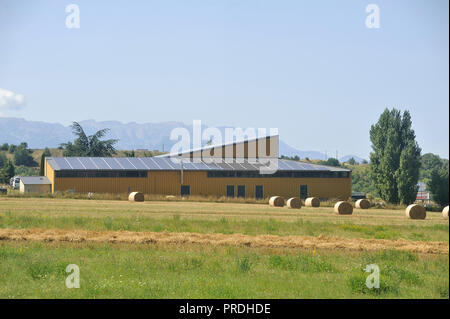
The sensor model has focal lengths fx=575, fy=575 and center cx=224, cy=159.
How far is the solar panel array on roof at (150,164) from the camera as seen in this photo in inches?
2406

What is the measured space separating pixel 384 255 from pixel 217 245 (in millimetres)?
6545

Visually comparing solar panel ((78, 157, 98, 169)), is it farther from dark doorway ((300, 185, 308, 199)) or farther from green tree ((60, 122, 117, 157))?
green tree ((60, 122, 117, 157))

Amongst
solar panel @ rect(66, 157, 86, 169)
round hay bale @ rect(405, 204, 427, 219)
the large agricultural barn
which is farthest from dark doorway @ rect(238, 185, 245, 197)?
round hay bale @ rect(405, 204, 427, 219)

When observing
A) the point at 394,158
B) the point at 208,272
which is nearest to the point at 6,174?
the point at 394,158

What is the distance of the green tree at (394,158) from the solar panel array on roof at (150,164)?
5687mm

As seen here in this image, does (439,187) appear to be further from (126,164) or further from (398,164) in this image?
(126,164)

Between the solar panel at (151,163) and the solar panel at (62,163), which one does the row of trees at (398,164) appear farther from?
the solar panel at (62,163)

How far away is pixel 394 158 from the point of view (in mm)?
68250

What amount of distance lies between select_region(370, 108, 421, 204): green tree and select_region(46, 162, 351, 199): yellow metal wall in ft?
14.3

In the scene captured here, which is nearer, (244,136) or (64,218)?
A: (64,218)

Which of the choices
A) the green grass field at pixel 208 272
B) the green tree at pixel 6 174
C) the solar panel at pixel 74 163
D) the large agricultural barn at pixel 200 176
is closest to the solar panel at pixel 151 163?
the large agricultural barn at pixel 200 176

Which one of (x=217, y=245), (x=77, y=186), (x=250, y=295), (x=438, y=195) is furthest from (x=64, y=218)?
(x=438, y=195)
